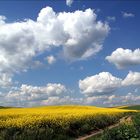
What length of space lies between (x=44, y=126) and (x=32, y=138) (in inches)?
139

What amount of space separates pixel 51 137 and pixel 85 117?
10.1 metres

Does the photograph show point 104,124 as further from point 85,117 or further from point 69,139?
point 69,139

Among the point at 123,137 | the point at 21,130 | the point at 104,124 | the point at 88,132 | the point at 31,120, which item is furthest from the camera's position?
the point at 104,124

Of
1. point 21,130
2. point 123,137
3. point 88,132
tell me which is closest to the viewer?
point 123,137

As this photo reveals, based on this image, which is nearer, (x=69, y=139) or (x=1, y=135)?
(x=1, y=135)

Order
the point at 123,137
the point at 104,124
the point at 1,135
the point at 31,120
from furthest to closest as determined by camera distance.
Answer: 1. the point at 104,124
2. the point at 31,120
3. the point at 1,135
4. the point at 123,137

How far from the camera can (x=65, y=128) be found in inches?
997

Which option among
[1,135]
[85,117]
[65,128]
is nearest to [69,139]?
[65,128]

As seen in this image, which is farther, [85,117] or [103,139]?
[85,117]

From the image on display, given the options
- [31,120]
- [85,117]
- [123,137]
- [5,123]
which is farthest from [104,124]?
[123,137]

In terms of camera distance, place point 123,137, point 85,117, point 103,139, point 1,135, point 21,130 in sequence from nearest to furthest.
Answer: point 103,139 < point 123,137 < point 1,135 < point 21,130 < point 85,117

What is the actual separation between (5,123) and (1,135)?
210 centimetres

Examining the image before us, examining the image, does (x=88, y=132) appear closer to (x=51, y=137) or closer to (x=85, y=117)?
(x=85, y=117)

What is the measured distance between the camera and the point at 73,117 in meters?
29.4
